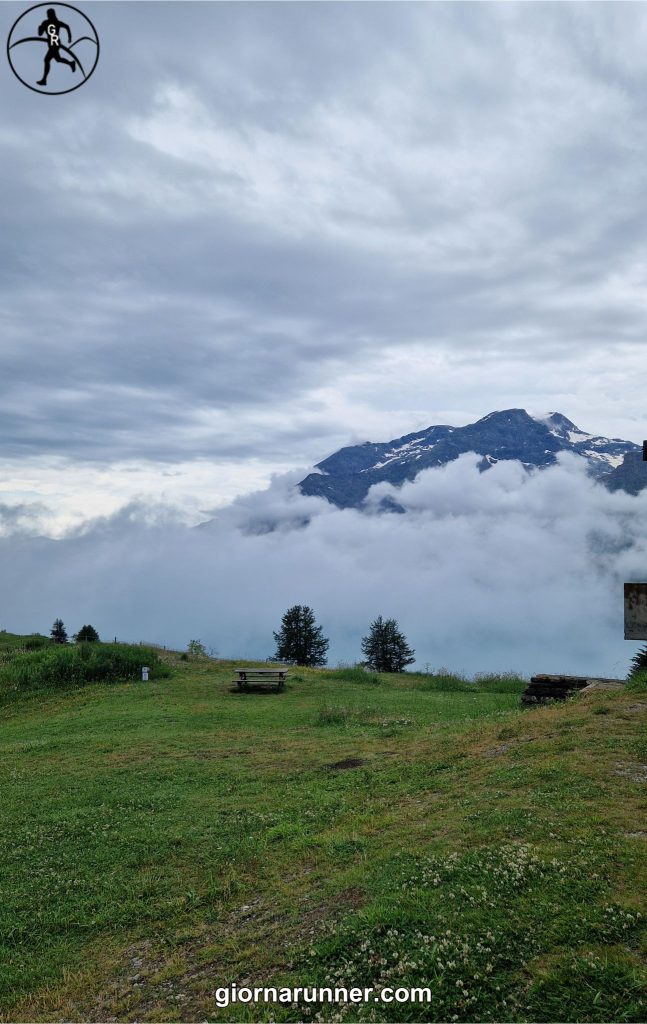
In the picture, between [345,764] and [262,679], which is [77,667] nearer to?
[262,679]

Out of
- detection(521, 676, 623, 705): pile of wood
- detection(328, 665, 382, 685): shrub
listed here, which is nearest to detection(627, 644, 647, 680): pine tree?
detection(521, 676, 623, 705): pile of wood

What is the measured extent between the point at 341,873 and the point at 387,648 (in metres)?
62.3

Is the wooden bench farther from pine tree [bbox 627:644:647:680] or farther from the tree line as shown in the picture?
the tree line

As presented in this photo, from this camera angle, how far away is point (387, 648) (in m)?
70.1

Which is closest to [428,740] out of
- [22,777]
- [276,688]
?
[22,777]

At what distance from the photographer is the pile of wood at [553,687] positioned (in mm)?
22984

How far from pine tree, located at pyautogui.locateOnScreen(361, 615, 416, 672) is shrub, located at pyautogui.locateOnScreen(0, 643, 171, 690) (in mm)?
36033

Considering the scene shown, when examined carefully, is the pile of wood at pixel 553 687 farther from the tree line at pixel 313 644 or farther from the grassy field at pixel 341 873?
the tree line at pixel 313 644

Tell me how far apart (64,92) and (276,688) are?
26.2m

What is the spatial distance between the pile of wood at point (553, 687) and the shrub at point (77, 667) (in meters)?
19.5

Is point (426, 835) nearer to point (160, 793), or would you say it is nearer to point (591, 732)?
point (591, 732)

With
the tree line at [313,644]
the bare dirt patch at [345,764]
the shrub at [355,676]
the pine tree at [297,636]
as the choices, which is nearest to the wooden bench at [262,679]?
the shrub at [355,676]

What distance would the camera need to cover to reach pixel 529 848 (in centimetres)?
839

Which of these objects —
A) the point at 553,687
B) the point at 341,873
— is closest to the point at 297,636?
the point at 553,687
